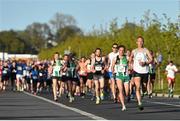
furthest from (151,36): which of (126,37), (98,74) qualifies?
(98,74)

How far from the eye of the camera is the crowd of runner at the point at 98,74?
19.6m

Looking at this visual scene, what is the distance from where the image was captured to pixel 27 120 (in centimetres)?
1596

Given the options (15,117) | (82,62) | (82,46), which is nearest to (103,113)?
(15,117)

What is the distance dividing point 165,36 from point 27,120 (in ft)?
89.1

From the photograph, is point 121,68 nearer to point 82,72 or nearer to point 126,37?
point 82,72

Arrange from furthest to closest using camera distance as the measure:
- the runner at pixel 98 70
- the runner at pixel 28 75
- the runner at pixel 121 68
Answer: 1. the runner at pixel 28 75
2. the runner at pixel 98 70
3. the runner at pixel 121 68

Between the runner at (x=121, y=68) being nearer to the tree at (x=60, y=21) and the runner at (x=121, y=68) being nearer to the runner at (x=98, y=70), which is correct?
the runner at (x=98, y=70)

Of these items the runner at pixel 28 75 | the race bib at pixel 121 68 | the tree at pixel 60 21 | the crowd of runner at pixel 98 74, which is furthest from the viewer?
the tree at pixel 60 21

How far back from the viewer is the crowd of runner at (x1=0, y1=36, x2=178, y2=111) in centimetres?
1958

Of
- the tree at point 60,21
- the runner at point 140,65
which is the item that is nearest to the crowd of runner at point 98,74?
the runner at point 140,65

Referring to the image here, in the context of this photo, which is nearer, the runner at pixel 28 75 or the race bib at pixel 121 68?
the race bib at pixel 121 68

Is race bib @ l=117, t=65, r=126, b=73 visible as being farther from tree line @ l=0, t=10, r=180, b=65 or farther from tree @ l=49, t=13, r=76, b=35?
tree @ l=49, t=13, r=76, b=35

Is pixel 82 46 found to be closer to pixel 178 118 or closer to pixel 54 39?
pixel 178 118

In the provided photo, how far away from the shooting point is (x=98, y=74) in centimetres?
2486
